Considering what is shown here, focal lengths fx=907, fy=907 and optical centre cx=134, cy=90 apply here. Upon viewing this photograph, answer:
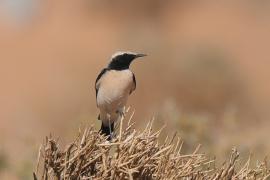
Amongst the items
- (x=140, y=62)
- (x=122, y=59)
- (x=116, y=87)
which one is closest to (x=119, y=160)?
(x=116, y=87)

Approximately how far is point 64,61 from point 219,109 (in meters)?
8.58

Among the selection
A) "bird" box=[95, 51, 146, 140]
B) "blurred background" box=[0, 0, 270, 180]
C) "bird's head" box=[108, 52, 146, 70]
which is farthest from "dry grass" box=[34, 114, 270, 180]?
"blurred background" box=[0, 0, 270, 180]

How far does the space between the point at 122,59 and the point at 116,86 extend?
299 millimetres

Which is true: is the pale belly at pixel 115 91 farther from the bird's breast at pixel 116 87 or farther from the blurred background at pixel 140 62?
the blurred background at pixel 140 62

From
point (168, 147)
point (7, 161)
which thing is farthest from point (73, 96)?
point (168, 147)

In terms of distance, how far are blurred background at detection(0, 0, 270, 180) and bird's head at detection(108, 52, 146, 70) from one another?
9.55 ft

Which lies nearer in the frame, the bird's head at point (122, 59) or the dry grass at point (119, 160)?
the dry grass at point (119, 160)

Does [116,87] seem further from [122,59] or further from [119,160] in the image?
[119,160]

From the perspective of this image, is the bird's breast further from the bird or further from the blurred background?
the blurred background

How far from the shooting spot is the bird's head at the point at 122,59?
27.8ft

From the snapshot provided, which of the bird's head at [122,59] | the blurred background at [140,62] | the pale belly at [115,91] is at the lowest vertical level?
the blurred background at [140,62]

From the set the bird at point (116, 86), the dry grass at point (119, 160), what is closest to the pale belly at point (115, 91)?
the bird at point (116, 86)

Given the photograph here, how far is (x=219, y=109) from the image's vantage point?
23.5 metres

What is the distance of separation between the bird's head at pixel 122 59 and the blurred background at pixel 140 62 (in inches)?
115
